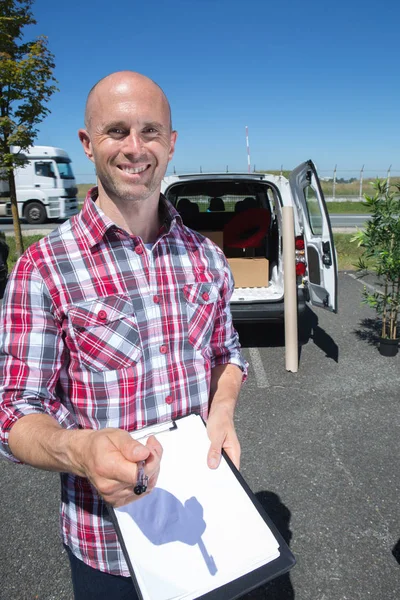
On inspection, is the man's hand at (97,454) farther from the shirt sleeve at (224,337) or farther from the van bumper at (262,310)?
the van bumper at (262,310)

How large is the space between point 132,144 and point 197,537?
0.91m

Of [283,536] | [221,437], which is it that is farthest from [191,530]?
[283,536]

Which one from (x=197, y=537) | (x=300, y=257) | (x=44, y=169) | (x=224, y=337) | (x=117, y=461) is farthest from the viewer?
(x=44, y=169)

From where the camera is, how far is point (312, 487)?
2.60 m

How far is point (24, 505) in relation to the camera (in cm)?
255

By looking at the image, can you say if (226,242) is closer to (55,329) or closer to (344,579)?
(344,579)

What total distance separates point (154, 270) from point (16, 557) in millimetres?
1957

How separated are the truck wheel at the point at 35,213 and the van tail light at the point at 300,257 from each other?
1456 centimetres

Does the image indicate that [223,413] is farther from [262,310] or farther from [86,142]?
[262,310]

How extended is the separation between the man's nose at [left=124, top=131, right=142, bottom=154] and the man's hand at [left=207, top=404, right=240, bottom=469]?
720 mm

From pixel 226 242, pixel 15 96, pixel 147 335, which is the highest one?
pixel 15 96

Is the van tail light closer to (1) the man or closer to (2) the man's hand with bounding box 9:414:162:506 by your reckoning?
(1) the man

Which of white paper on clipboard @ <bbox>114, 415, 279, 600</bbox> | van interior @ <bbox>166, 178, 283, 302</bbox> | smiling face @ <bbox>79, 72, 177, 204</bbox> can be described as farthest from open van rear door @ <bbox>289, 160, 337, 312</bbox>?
white paper on clipboard @ <bbox>114, 415, 279, 600</bbox>

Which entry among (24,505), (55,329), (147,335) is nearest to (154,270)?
(147,335)
